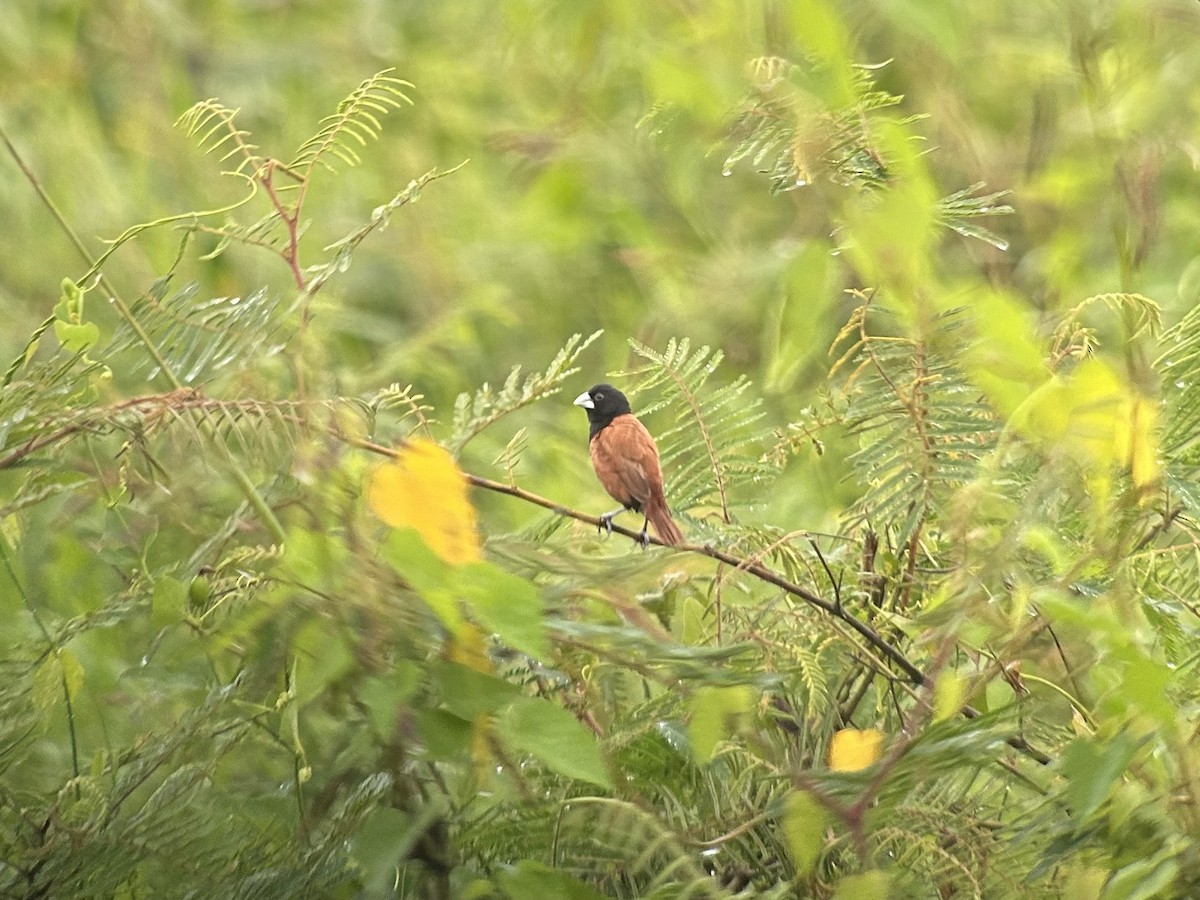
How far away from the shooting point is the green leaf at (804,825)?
2.01ft

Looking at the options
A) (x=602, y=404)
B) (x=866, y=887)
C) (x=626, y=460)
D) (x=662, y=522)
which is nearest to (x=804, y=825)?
(x=866, y=887)

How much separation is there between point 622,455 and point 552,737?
1.04 meters

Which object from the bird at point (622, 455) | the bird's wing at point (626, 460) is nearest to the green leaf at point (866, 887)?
the bird at point (622, 455)

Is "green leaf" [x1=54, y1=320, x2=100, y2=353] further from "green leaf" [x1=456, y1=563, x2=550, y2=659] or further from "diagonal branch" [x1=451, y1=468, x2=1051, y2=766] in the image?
"green leaf" [x1=456, y1=563, x2=550, y2=659]

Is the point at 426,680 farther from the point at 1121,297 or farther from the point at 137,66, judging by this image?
the point at 137,66

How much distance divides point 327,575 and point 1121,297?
369 mm

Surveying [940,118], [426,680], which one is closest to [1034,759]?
[426,680]

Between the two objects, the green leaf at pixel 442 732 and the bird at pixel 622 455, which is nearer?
the green leaf at pixel 442 732

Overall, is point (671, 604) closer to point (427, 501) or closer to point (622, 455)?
point (427, 501)

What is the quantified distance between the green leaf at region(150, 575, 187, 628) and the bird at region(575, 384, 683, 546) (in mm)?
578

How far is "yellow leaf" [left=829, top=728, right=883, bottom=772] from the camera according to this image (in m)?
0.65

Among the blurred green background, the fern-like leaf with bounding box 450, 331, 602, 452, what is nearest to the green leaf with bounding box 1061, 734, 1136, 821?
the fern-like leaf with bounding box 450, 331, 602, 452

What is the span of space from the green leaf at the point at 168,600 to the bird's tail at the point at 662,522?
32cm

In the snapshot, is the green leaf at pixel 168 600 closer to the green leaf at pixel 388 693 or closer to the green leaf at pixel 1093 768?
the green leaf at pixel 388 693
